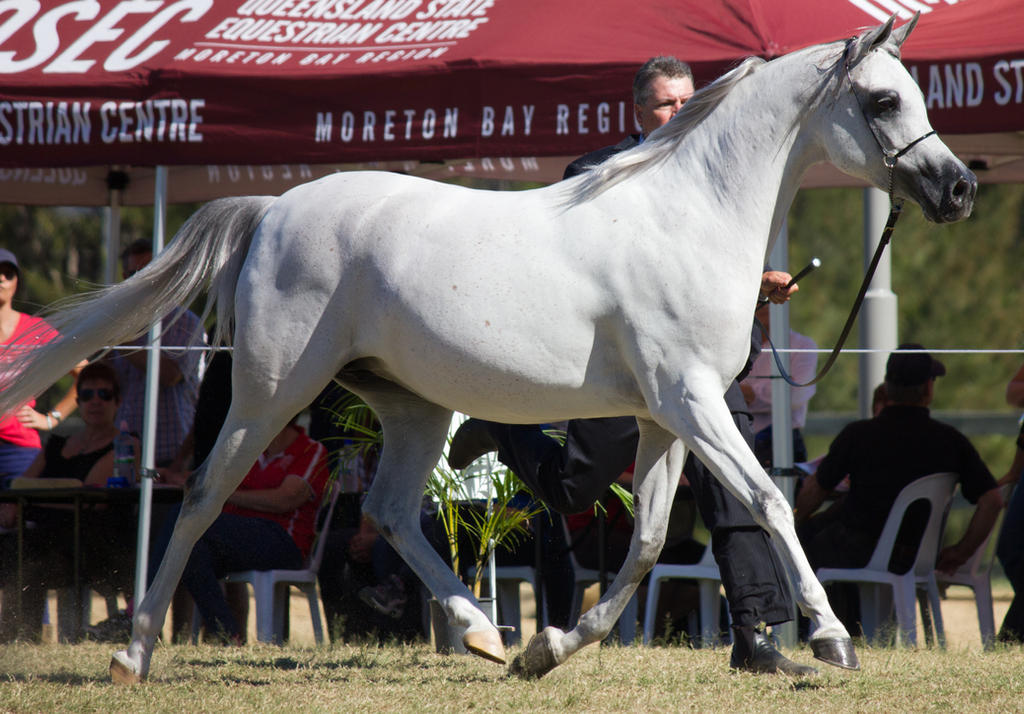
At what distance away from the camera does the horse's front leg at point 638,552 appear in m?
4.09

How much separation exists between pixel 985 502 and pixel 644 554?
9.65 feet

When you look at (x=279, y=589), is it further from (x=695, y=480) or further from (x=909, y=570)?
(x=909, y=570)

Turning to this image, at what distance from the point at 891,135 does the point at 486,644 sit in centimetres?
197

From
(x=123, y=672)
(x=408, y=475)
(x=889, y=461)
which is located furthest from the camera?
(x=889, y=461)

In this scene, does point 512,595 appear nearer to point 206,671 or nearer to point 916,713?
point 206,671

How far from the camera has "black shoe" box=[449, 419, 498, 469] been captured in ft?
15.7

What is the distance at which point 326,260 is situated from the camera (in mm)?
4133

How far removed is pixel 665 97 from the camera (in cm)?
466

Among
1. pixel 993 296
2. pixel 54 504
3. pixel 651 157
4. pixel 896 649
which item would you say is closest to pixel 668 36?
pixel 651 157

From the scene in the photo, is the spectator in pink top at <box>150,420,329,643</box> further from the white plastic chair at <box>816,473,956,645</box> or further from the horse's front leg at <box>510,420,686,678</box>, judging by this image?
the white plastic chair at <box>816,473,956,645</box>

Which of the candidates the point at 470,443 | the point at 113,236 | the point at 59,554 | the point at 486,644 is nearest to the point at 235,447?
the point at 470,443

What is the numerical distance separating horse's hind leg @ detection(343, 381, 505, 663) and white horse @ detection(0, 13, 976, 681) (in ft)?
0.04

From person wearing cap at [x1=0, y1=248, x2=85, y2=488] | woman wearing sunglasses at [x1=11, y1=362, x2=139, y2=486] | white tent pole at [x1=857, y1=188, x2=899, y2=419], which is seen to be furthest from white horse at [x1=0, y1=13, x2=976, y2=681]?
white tent pole at [x1=857, y1=188, x2=899, y2=419]

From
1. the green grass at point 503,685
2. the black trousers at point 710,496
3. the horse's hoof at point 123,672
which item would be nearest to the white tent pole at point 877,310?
the green grass at point 503,685
